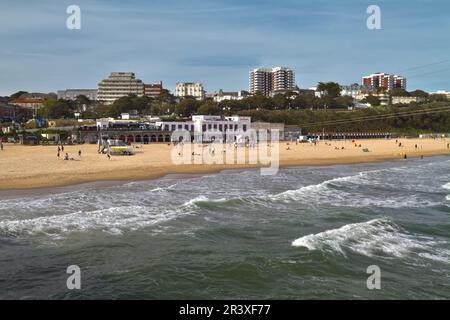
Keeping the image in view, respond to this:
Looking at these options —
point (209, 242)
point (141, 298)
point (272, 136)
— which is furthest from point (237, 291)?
point (272, 136)

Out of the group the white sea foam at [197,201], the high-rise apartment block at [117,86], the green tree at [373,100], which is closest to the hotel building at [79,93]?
the high-rise apartment block at [117,86]

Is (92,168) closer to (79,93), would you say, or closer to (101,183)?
(101,183)

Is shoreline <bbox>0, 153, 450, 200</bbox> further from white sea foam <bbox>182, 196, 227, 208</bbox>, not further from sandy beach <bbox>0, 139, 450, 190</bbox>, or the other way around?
white sea foam <bbox>182, 196, 227, 208</bbox>

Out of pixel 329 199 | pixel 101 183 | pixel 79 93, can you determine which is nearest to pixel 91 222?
pixel 101 183

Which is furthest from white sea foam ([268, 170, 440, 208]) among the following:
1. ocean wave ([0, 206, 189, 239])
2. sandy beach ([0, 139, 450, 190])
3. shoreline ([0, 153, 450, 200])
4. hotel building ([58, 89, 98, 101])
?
→ hotel building ([58, 89, 98, 101])
